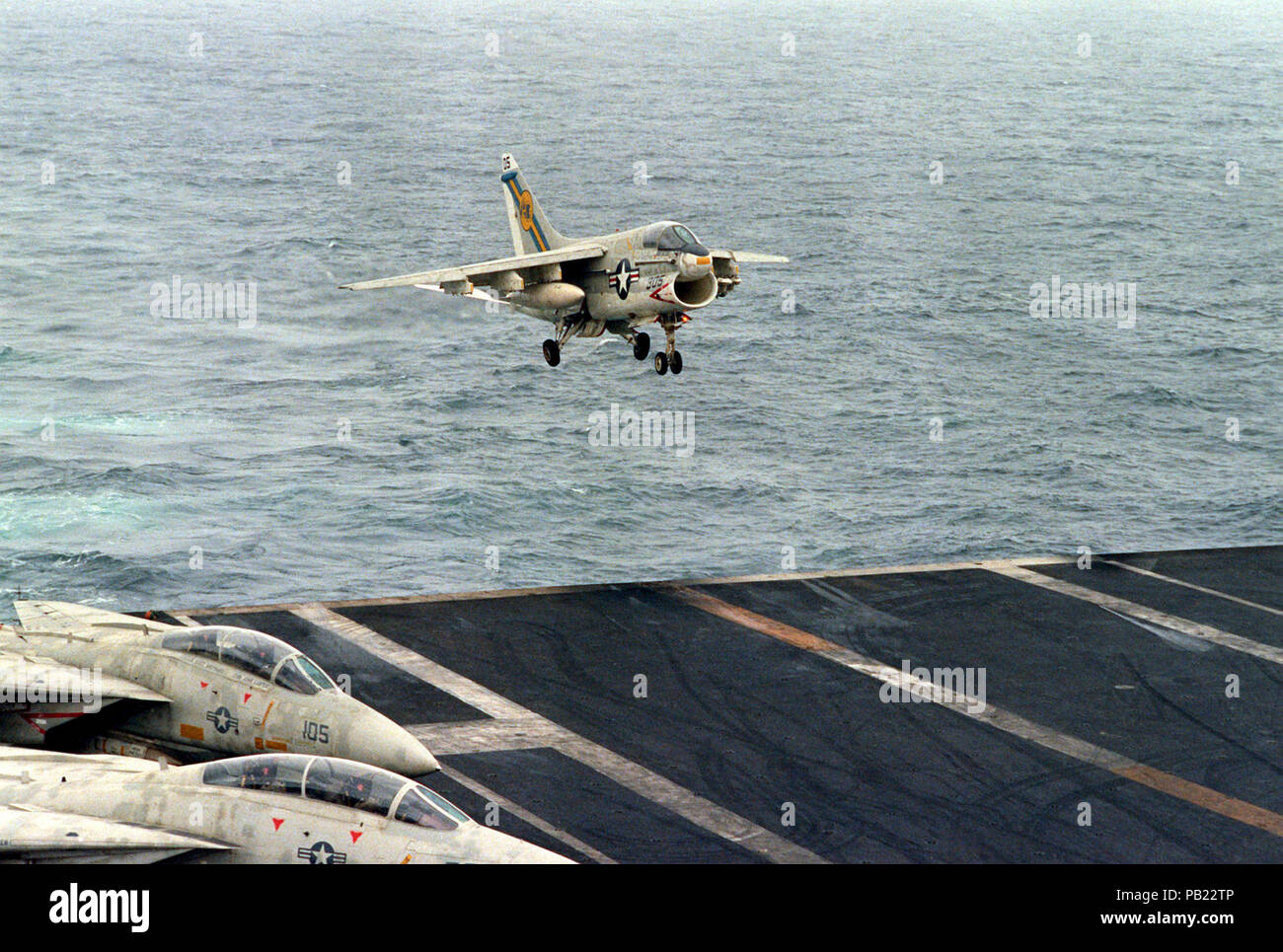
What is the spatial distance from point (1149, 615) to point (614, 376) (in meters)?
66.0

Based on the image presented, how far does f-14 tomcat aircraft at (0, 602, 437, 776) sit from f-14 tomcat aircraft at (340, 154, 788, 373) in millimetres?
11347

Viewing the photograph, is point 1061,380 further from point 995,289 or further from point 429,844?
point 429,844

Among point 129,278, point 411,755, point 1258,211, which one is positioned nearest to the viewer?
point 411,755

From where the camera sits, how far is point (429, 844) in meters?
28.4

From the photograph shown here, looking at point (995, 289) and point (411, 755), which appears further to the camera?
point (995, 289)

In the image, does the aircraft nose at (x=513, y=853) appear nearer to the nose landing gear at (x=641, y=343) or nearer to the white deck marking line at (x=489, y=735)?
the white deck marking line at (x=489, y=735)

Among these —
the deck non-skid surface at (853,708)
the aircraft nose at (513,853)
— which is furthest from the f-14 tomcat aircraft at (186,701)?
the deck non-skid surface at (853,708)

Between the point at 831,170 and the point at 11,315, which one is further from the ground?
the point at 831,170

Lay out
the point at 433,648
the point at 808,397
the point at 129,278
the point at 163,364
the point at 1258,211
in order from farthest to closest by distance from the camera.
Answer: the point at 1258,211 → the point at 129,278 → the point at 163,364 → the point at 808,397 → the point at 433,648

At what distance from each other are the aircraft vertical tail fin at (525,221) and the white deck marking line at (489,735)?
52.0 feet

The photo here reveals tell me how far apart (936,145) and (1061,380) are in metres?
76.6

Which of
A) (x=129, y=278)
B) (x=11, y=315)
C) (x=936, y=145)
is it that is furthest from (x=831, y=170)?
(x=11, y=315)

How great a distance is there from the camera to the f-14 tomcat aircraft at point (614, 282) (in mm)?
43312

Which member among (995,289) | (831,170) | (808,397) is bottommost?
(808,397)
